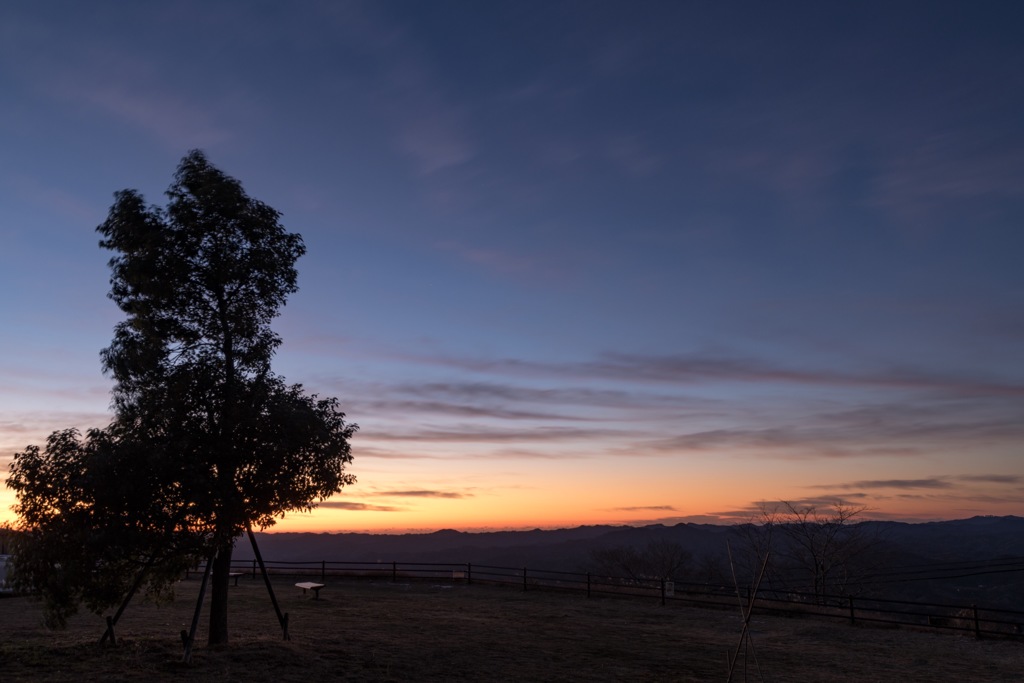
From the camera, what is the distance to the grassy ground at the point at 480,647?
14.2 meters

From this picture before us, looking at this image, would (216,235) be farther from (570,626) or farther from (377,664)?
(570,626)

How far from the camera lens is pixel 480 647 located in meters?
17.5

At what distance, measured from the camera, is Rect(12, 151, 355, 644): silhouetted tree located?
50.1ft

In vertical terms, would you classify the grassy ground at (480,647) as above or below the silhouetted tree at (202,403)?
below

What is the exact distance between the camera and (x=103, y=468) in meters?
14.7

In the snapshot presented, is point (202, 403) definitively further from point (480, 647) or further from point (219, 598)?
point (480, 647)

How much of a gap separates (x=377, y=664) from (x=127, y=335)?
9678 mm

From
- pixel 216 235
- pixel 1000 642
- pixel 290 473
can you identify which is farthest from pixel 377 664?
pixel 1000 642

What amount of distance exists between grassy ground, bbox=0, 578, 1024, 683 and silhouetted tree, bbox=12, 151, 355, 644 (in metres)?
1.98

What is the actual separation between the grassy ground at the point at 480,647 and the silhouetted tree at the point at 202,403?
6.49ft

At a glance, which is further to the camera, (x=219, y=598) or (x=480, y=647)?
(x=480, y=647)

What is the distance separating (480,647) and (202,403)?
29.3ft

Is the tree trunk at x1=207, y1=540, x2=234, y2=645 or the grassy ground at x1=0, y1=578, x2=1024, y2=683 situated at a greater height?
the tree trunk at x1=207, y1=540, x2=234, y2=645

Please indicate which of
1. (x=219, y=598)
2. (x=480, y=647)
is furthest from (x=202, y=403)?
(x=480, y=647)
